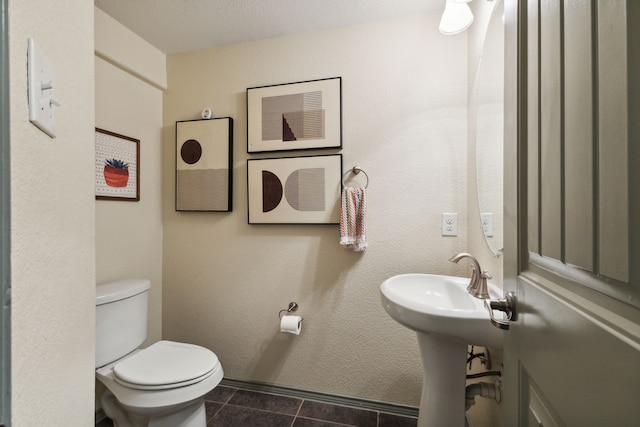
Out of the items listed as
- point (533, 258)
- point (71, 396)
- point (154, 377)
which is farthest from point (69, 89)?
point (154, 377)

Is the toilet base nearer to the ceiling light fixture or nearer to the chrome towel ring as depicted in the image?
the chrome towel ring

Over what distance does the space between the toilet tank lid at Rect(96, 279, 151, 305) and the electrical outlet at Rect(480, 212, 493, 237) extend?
1.84 meters

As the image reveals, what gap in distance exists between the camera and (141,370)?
4.09 feet

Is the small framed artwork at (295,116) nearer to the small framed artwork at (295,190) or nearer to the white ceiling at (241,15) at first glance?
the small framed artwork at (295,190)

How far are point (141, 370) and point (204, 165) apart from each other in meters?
1.23

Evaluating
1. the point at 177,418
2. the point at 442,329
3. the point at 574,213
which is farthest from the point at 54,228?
the point at 177,418

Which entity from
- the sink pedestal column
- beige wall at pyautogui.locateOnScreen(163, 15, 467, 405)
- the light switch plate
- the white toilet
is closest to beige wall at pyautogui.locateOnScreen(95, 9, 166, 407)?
beige wall at pyautogui.locateOnScreen(163, 15, 467, 405)

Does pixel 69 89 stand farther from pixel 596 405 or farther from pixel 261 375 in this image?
pixel 261 375

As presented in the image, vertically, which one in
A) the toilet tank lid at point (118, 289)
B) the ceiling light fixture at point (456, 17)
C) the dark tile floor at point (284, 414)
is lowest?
the dark tile floor at point (284, 414)

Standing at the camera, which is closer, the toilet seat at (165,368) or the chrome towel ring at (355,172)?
the toilet seat at (165,368)

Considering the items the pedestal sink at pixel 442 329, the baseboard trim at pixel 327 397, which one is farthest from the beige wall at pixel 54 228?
the baseboard trim at pixel 327 397

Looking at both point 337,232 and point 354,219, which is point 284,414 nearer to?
point 337,232

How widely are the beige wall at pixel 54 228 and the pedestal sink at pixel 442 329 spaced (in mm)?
892

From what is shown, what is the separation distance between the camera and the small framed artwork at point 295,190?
166cm
